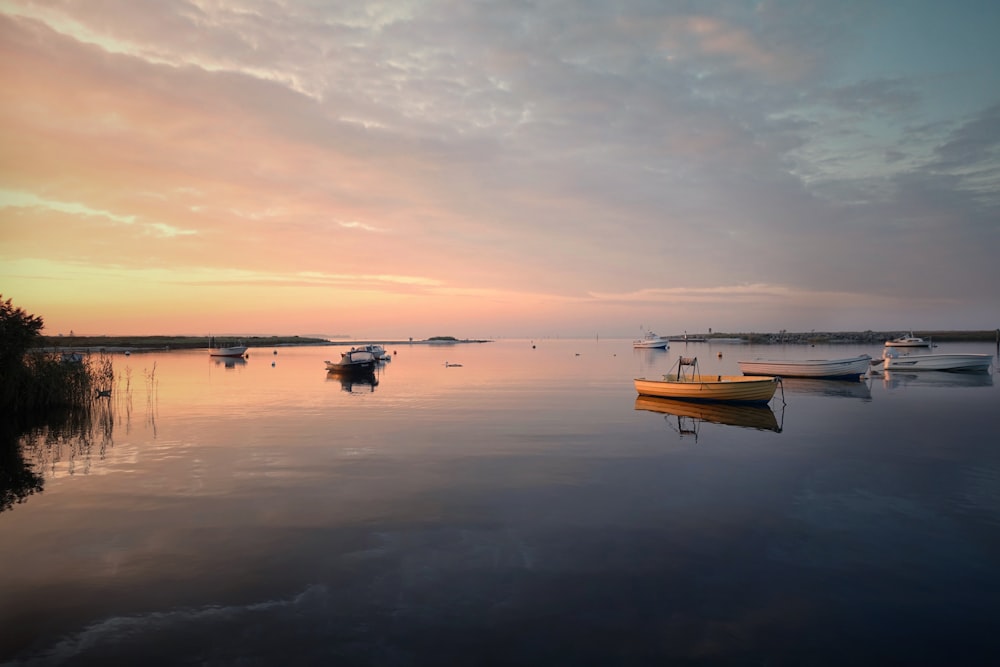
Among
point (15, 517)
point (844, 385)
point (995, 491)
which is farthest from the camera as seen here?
point (844, 385)

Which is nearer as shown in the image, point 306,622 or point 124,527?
point 306,622

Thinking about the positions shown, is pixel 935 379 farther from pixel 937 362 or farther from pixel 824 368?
pixel 824 368

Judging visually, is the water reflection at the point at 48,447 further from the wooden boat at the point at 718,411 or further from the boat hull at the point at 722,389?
the boat hull at the point at 722,389

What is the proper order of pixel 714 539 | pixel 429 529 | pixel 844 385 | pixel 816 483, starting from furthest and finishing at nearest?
pixel 844 385 → pixel 816 483 → pixel 429 529 → pixel 714 539

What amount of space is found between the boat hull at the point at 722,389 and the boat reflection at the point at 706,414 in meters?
0.45

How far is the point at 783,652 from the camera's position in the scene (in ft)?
24.7

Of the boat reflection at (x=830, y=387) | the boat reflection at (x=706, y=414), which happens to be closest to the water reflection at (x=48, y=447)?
the boat reflection at (x=706, y=414)

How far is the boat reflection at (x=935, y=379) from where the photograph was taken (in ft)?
149

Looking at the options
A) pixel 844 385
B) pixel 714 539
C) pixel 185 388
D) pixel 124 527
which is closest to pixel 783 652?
pixel 714 539

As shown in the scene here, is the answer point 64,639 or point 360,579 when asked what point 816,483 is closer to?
point 360,579

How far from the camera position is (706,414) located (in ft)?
100

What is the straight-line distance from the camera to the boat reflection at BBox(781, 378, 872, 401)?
Result: 40478 millimetres

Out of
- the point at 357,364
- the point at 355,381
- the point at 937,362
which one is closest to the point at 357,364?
the point at 357,364

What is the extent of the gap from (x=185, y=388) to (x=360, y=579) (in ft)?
146
